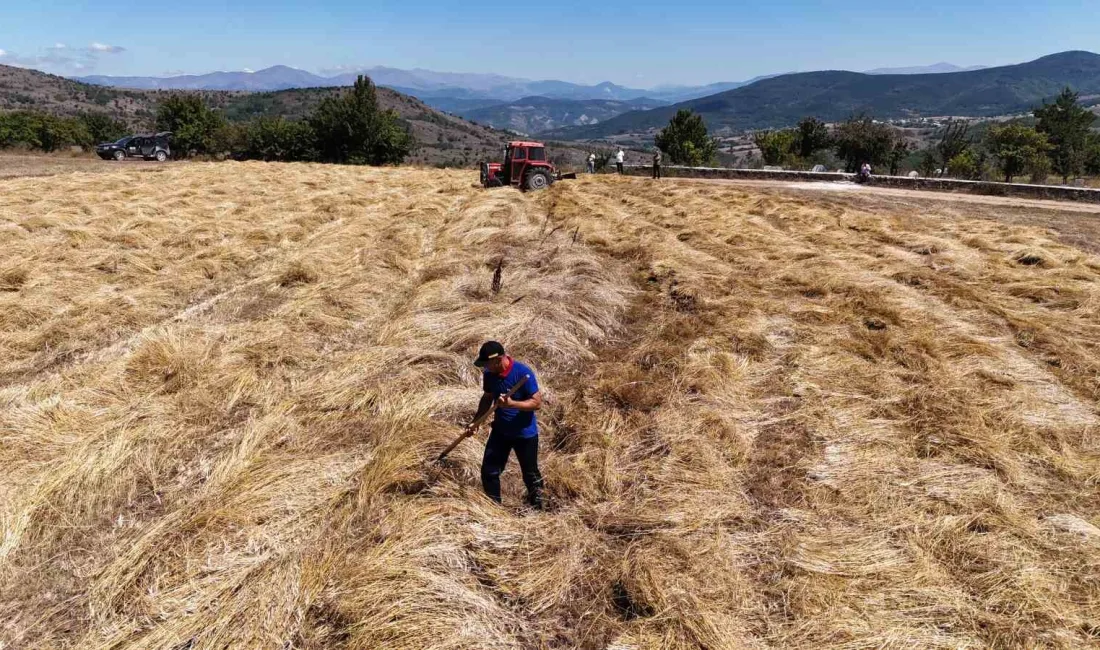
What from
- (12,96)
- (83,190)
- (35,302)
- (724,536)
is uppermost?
(12,96)

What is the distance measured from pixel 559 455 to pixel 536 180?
14915mm

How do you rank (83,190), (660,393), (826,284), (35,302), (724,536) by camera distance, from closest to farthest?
(724,536), (660,393), (35,302), (826,284), (83,190)

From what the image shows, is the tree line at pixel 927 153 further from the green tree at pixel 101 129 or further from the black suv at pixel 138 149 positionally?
the green tree at pixel 101 129

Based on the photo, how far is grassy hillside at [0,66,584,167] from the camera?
356 ft

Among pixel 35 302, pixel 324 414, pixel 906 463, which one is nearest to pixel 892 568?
pixel 906 463

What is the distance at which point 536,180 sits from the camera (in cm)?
1814

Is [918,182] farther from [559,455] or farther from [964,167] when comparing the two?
[559,455]

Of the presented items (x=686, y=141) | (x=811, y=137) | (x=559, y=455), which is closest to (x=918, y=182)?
(x=811, y=137)

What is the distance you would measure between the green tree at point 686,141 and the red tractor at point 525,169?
20.9m

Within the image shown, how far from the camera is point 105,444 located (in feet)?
14.0

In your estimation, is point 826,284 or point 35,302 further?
point 826,284

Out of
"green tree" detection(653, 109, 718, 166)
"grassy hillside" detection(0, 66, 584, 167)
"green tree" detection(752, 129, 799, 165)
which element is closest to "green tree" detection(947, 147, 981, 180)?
"green tree" detection(752, 129, 799, 165)

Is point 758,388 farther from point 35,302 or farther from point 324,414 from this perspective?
point 35,302

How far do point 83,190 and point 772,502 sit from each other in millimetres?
19081
